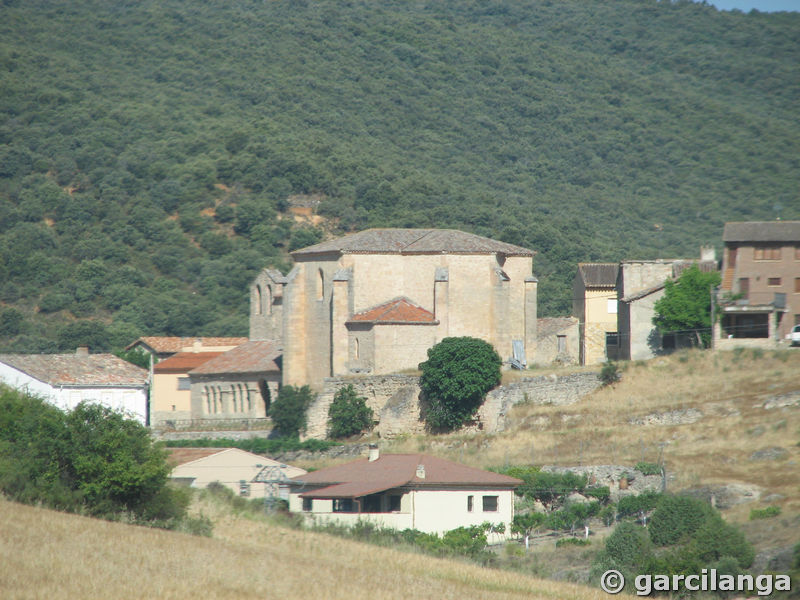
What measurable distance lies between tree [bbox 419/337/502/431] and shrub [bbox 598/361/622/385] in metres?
4.44

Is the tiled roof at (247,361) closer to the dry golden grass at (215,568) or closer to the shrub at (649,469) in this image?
the shrub at (649,469)

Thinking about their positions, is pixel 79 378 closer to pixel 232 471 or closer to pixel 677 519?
pixel 232 471

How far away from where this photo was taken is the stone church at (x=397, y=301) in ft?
191

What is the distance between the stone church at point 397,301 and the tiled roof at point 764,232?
9.51m

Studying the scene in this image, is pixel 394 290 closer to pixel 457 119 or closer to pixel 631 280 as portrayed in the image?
pixel 631 280

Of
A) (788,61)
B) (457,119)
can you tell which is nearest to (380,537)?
(457,119)

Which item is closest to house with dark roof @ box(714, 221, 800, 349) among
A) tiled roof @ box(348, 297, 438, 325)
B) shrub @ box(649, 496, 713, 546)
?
tiled roof @ box(348, 297, 438, 325)

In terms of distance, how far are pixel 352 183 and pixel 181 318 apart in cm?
2067

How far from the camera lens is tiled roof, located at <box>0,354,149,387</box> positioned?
62625mm

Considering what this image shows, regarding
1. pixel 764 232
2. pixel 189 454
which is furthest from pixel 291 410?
pixel 764 232

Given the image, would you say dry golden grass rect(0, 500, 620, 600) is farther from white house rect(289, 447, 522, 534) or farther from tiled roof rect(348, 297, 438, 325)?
tiled roof rect(348, 297, 438, 325)

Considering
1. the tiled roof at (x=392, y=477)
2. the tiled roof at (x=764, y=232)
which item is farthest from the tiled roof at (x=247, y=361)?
the tiled roof at (x=764, y=232)

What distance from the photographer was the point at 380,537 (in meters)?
37.4

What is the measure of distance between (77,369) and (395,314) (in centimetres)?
1743
